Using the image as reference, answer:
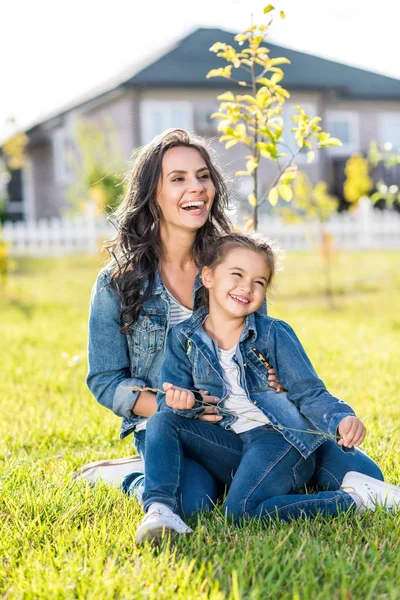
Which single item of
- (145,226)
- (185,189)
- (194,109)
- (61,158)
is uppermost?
(194,109)

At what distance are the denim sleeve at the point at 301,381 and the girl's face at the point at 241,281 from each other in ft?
0.42

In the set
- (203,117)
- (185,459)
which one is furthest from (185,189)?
(203,117)

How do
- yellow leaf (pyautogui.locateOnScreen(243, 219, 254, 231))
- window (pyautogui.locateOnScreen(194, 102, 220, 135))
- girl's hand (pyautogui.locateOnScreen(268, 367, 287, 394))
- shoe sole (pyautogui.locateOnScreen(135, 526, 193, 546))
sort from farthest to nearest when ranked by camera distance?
window (pyautogui.locateOnScreen(194, 102, 220, 135)) → yellow leaf (pyautogui.locateOnScreen(243, 219, 254, 231)) → girl's hand (pyautogui.locateOnScreen(268, 367, 287, 394)) → shoe sole (pyautogui.locateOnScreen(135, 526, 193, 546))

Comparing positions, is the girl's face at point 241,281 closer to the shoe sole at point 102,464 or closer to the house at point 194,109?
the shoe sole at point 102,464

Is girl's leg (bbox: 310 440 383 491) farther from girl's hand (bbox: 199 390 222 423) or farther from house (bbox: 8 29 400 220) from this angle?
house (bbox: 8 29 400 220)

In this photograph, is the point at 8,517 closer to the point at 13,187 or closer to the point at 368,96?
the point at 368,96

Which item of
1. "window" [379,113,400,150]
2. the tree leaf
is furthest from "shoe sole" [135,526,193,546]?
"window" [379,113,400,150]

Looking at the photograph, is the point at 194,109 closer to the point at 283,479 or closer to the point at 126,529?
the point at 283,479

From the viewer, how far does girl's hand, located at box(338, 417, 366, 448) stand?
8.75 ft

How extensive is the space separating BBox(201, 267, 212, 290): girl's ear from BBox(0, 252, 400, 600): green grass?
829 millimetres

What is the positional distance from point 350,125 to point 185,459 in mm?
21434

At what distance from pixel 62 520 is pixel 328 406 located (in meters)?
0.96

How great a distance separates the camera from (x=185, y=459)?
290 cm

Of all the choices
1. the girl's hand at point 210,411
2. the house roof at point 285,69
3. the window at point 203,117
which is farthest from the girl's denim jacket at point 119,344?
the window at point 203,117
